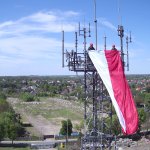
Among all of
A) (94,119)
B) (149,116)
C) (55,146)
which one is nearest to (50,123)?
(149,116)

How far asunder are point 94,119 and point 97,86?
1274mm

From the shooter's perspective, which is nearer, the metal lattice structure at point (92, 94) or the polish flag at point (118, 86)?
the polish flag at point (118, 86)

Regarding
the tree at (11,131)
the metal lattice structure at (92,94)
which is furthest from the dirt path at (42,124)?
the metal lattice structure at (92,94)

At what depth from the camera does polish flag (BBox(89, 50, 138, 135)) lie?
40.4ft

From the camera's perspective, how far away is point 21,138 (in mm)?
50844

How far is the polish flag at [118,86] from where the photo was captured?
12.3 metres

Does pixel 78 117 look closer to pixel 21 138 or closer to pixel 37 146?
pixel 21 138

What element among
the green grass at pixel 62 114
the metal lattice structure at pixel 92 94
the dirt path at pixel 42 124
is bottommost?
the dirt path at pixel 42 124

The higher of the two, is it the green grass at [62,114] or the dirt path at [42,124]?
the green grass at [62,114]

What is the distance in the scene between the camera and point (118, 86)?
12.8 meters

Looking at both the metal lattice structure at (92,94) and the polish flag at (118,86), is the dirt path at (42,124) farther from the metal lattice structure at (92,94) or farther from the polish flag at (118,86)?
the polish flag at (118,86)

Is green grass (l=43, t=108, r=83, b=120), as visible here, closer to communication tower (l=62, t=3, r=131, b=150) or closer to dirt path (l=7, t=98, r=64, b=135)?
dirt path (l=7, t=98, r=64, b=135)

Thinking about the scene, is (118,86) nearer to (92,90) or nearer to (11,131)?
(92,90)

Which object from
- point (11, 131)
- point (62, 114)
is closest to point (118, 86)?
point (11, 131)
